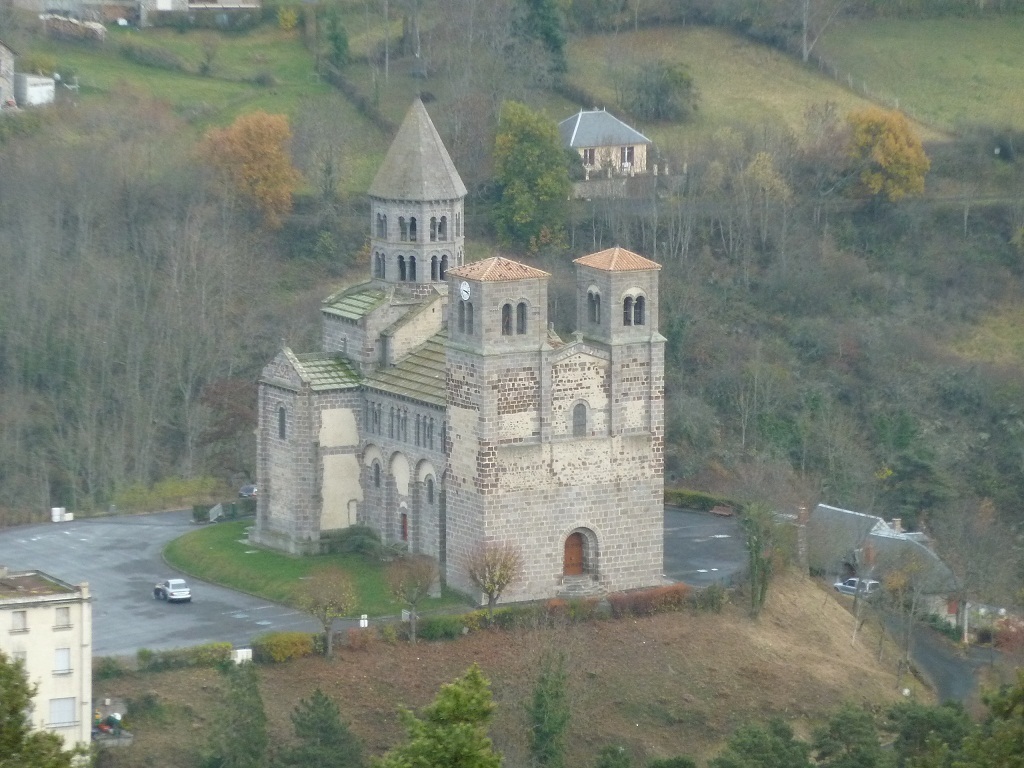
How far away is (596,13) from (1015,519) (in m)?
39.5

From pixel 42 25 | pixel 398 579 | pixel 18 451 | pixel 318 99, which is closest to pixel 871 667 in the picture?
pixel 398 579

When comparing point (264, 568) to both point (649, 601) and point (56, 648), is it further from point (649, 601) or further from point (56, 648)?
point (56, 648)

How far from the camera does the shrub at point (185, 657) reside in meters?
82.0

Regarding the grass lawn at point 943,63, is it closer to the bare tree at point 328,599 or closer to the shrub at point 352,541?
the shrub at point 352,541

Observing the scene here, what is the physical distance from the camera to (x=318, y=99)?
12912cm

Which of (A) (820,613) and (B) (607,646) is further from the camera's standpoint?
(A) (820,613)

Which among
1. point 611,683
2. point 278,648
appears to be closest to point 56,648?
point 278,648

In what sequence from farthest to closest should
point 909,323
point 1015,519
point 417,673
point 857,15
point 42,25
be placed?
point 857,15
point 42,25
point 909,323
point 1015,519
point 417,673

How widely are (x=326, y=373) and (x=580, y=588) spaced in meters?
11.1

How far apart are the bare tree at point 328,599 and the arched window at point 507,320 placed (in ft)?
27.8

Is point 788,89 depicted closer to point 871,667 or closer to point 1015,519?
point 1015,519

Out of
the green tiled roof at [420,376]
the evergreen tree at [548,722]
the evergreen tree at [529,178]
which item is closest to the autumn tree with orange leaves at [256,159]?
the evergreen tree at [529,178]

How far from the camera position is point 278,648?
83000mm

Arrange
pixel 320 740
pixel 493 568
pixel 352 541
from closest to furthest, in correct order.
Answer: pixel 320 740
pixel 493 568
pixel 352 541
